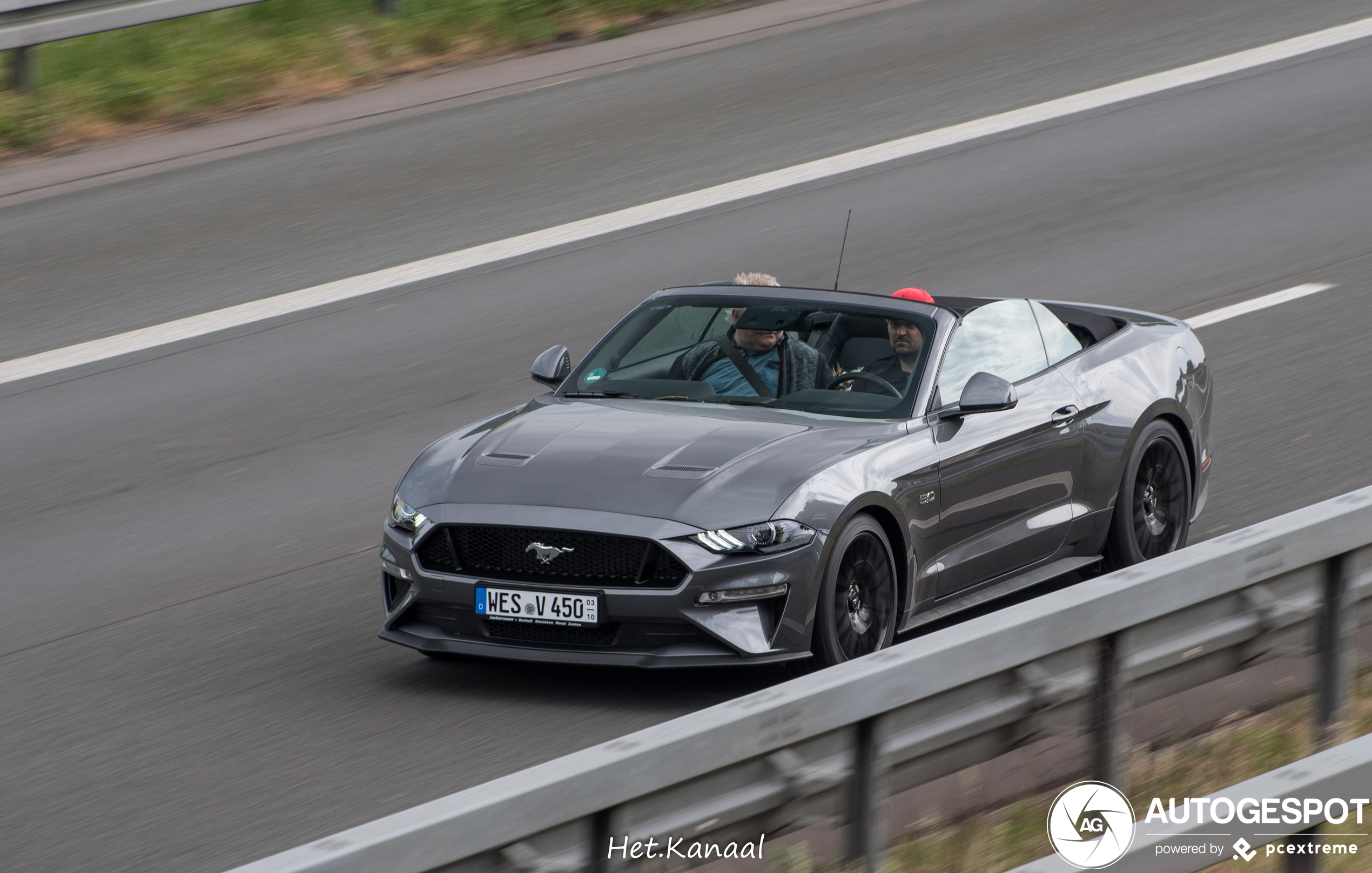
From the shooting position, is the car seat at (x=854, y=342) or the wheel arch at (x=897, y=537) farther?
the car seat at (x=854, y=342)

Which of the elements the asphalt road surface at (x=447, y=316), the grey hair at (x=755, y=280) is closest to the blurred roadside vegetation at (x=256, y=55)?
the asphalt road surface at (x=447, y=316)

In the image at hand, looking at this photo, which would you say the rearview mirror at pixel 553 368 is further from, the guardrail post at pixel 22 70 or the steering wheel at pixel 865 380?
the guardrail post at pixel 22 70

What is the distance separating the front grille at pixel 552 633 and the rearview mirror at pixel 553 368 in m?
1.65

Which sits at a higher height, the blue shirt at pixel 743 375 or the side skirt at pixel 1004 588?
the blue shirt at pixel 743 375

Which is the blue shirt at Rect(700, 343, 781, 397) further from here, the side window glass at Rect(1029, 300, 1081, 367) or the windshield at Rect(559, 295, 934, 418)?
the side window glass at Rect(1029, 300, 1081, 367)

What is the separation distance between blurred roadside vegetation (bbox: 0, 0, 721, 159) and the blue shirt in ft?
32.5

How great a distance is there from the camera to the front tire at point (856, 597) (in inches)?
264

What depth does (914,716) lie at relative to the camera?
4.39 m

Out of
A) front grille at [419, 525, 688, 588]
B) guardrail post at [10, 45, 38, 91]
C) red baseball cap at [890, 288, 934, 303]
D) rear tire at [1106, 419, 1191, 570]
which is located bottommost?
rear tire at [1106, 419, 1191, 570]

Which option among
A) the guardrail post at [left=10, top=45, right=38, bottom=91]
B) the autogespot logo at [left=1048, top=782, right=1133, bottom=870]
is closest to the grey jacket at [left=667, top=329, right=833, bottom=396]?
the autogespot logo at [left=1048, top=782, right=1133, bottom=870]

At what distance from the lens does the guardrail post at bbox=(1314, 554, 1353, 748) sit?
550 cm

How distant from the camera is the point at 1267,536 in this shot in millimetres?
5195

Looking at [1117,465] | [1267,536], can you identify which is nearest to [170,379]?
[1117,465]

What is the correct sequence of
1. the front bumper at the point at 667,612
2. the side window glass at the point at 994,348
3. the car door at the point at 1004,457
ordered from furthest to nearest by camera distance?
1. the side window glass at the point at 994,348
2. the car door at the point at 1004,457
3. the front bumper at the point at 667,612
